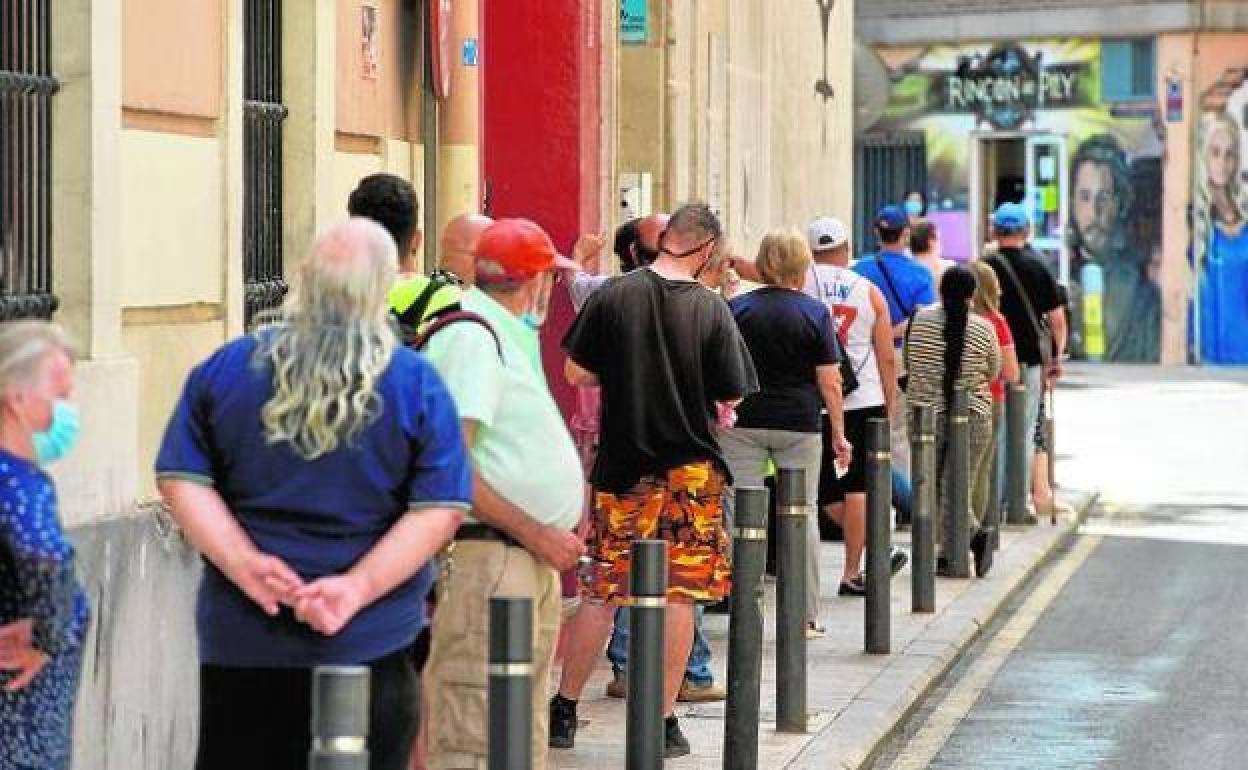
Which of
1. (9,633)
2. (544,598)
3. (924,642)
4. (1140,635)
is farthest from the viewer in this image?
(1140,635)

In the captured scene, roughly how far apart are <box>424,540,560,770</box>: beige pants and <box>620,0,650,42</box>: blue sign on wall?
8813 millimetres

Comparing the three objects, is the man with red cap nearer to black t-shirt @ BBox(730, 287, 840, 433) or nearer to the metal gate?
black t-shirt @ BBox(730, 287, 840, 433)

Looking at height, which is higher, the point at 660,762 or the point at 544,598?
the point at 544,598

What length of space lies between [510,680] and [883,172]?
1412 inches

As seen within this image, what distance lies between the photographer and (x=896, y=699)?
11562 mm

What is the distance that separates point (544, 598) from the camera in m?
7.90

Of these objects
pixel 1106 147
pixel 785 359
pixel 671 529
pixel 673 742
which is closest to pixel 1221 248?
pixel 1106 147

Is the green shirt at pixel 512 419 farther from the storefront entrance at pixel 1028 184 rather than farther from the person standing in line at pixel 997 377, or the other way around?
the storefront entrance at pixel 1028 184

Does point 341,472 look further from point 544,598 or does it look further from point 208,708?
point 544,598

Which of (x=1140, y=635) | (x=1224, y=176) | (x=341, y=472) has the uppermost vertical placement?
(x=1224, y=176)

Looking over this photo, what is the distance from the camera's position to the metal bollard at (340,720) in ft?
17.5

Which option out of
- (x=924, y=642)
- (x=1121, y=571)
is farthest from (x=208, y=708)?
(x=1121, y=571)

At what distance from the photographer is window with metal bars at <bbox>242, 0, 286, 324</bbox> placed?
10484 millimetres

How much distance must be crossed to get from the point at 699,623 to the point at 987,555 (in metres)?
4.74
